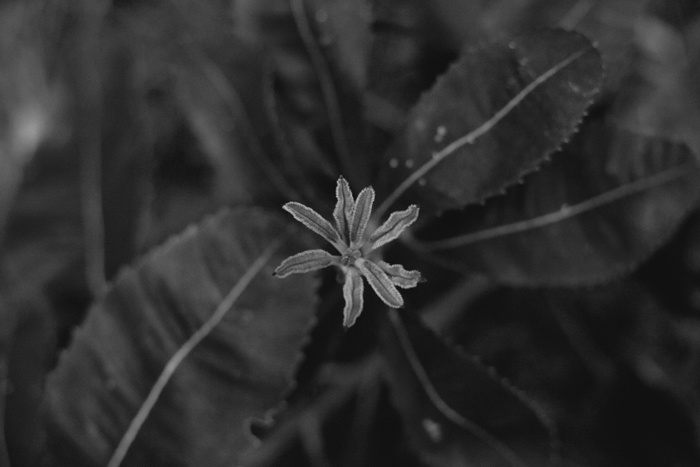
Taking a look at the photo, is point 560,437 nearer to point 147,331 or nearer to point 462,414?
point 462,414

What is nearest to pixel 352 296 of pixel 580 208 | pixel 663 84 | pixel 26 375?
pixel 580 208

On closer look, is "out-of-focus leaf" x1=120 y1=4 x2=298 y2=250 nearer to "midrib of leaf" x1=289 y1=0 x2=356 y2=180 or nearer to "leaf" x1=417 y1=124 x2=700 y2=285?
"midrib of leaf" x1=289 y1=0 x2=356 y2=180

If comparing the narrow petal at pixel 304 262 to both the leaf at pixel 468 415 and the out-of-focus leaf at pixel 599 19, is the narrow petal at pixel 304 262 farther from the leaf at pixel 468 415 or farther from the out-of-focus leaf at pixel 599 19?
the out-of-focus leaf at pixel 599 19

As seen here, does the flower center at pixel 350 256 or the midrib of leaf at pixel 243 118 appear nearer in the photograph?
the flower center at pixel 350 256

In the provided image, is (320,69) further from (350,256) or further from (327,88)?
(350,256)

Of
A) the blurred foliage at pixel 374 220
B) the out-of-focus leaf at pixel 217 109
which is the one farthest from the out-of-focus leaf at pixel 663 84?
the out-of-focus leaf at pixel 217 109

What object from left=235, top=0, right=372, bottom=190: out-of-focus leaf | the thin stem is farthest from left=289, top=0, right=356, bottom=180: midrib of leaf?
the thin stem

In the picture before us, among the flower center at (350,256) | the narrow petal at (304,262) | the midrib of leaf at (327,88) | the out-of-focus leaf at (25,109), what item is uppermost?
the out-of-focus leaf at (25,109)

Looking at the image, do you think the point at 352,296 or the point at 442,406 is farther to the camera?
the point at 442,406

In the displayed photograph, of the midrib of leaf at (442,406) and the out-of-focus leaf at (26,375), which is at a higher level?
the out-of-focus leaf at (26,375)
